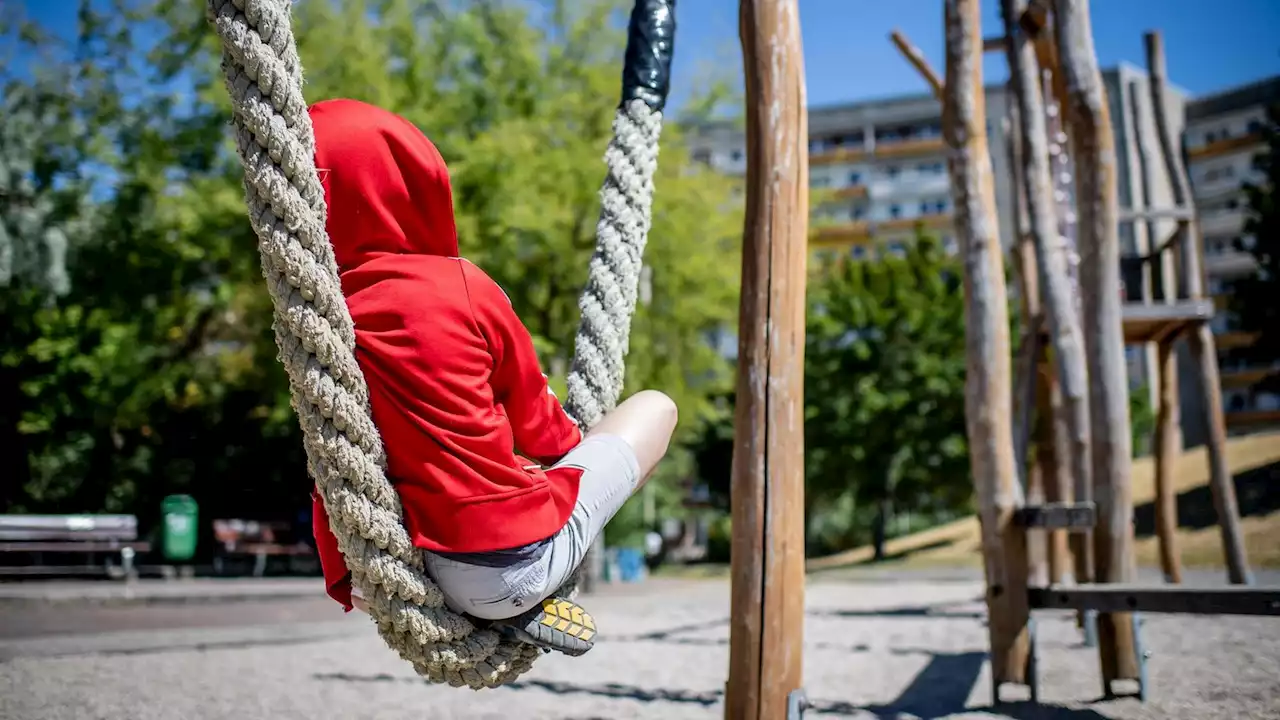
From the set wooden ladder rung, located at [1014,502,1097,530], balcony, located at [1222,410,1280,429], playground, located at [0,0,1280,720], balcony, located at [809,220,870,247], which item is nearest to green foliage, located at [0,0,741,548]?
playground, located at [0,0,1280,720]

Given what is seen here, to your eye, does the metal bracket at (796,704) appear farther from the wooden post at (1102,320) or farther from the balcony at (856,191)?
the balcony at (856,191)

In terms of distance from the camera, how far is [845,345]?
28.7 meters

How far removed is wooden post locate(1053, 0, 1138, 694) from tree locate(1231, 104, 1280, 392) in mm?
20944

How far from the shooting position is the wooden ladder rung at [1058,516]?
6.09 meters

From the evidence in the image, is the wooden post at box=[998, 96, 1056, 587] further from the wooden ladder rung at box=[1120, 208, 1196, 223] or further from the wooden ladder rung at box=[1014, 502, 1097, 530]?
the wooden ladder rung at box=[1014, 502, 1097, 530]

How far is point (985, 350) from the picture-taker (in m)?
6.75

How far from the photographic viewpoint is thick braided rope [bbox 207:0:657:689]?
257 cm

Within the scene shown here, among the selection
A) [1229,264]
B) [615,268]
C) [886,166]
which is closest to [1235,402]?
[1229,264]

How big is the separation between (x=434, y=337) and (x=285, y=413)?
17.9 meters

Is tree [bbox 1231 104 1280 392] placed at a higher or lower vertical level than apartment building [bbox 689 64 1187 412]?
lower

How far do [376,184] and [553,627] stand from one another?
1199 mm

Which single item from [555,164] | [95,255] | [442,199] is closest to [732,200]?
[555,164]

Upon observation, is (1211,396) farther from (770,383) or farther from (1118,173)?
(1118,173)

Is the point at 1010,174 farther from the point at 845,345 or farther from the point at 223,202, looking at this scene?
the point at 845,345
